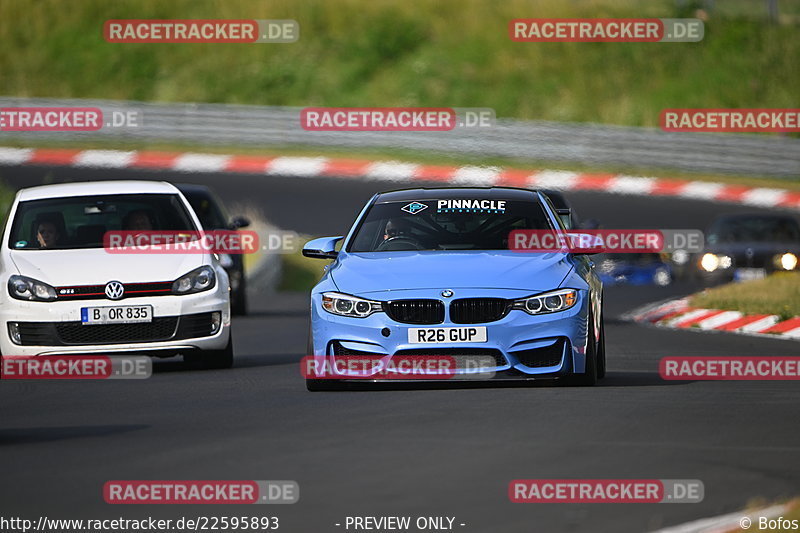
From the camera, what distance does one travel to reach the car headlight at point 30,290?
42.9 ft

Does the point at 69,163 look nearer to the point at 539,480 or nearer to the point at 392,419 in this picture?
the point at 392,419

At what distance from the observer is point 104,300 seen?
13055 mm

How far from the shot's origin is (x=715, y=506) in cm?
712

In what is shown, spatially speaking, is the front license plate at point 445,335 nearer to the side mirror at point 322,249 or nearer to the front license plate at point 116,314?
the side mirror at point 322,249

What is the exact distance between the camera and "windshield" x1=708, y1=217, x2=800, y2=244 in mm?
27516

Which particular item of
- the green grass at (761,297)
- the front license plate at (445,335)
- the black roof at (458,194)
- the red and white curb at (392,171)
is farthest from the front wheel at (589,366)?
the red and white curb at (392,171)

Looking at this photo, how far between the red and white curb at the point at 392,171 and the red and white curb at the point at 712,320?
466 inches

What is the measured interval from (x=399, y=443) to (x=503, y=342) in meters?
2.14

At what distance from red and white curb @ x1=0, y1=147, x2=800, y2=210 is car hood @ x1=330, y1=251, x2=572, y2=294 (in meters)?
21.0

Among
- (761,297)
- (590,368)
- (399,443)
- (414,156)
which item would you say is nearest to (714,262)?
(761,297)

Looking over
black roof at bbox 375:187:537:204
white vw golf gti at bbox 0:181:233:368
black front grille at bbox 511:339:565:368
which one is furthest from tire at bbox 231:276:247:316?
black front grille at bbox 511:339:565:368

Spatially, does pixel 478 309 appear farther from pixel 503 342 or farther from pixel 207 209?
pixel 207 209

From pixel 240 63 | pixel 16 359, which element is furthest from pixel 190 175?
pixel 16 359

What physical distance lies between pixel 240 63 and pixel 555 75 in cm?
789
